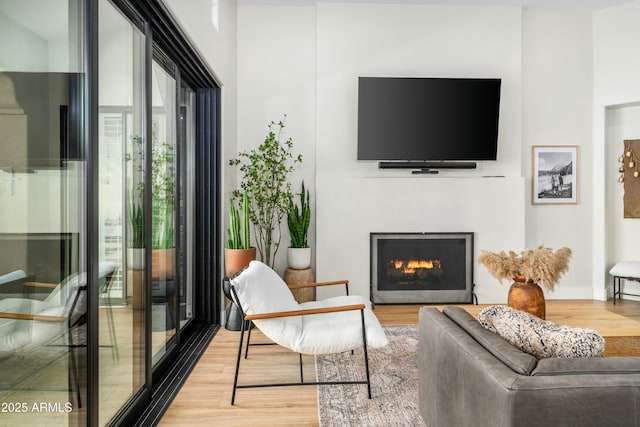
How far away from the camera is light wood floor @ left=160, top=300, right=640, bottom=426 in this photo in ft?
7.81

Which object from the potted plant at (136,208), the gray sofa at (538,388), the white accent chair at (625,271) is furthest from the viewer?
the white accent chair at (625,271)

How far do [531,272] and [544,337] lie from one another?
1.30 m

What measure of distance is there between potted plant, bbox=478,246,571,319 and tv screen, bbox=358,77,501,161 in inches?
86.7

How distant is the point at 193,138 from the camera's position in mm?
3947

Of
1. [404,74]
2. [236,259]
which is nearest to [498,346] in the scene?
[236,259]

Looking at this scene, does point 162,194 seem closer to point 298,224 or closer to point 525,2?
point 298,224

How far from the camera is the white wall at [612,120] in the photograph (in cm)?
495

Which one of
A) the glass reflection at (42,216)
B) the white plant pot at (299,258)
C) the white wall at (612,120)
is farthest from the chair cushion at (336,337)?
the white wall at (612,120)

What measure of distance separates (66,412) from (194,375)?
136cm

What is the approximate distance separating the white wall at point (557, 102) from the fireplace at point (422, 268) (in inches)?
36.1

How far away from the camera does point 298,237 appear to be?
466 cm

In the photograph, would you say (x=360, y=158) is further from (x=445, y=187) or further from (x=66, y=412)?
(x=66, y=412)

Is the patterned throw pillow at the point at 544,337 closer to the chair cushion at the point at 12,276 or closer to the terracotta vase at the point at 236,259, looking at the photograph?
the chair cushion at the point at 12,276

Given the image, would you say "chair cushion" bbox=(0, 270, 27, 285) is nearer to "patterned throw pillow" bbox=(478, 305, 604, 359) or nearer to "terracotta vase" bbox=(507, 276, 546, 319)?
"patterned throw pillow" bbox=(478, 305, 604, 359)
